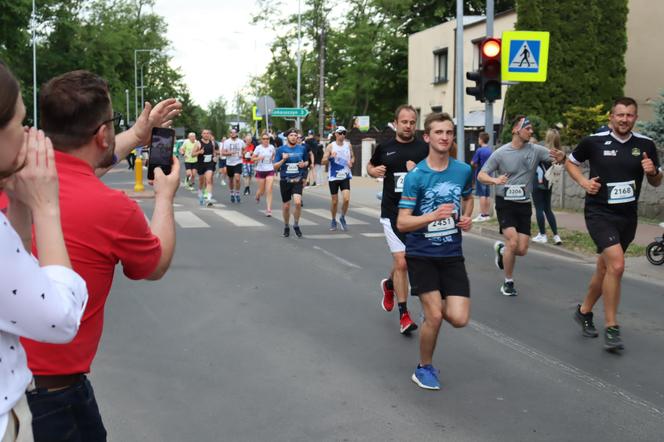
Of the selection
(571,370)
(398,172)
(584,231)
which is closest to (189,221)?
(584,231)

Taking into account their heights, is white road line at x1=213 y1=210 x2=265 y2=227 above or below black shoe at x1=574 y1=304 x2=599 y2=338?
below

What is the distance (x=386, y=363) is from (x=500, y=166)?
11.9ft

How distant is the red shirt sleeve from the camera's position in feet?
8.02

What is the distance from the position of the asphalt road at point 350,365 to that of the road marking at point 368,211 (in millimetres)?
8342

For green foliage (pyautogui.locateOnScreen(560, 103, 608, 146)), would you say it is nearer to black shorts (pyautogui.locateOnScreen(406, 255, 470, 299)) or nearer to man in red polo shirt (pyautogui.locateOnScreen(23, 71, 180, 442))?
black shorts (pyautogui.locateOnScreen(406, 255, 470, 299))

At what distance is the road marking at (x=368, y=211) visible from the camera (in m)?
18.2

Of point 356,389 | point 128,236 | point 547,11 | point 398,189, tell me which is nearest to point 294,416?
point 356,389

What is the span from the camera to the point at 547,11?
2564 centimetres

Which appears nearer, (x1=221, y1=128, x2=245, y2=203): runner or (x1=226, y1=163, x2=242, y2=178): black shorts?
(x1=221, y1=128, x2=245, y2=203): runner

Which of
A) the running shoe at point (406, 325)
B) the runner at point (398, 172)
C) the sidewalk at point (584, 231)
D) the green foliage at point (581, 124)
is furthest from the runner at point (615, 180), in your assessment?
the green foliage at point (581, 124)

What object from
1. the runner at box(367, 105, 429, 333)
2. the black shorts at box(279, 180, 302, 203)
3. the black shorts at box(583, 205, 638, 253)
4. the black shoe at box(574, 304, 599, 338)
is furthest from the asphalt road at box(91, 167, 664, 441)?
the black shorts at box(279, 180, 302, 203)

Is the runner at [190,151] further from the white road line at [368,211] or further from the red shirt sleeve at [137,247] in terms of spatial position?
the red shirt sleeve at [137,247]

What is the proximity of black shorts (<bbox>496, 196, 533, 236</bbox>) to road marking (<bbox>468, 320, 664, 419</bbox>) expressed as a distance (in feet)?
6.26

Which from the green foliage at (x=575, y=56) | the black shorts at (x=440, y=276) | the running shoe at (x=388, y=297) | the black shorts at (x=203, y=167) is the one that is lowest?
the running shoe at (x=388, y=297)
